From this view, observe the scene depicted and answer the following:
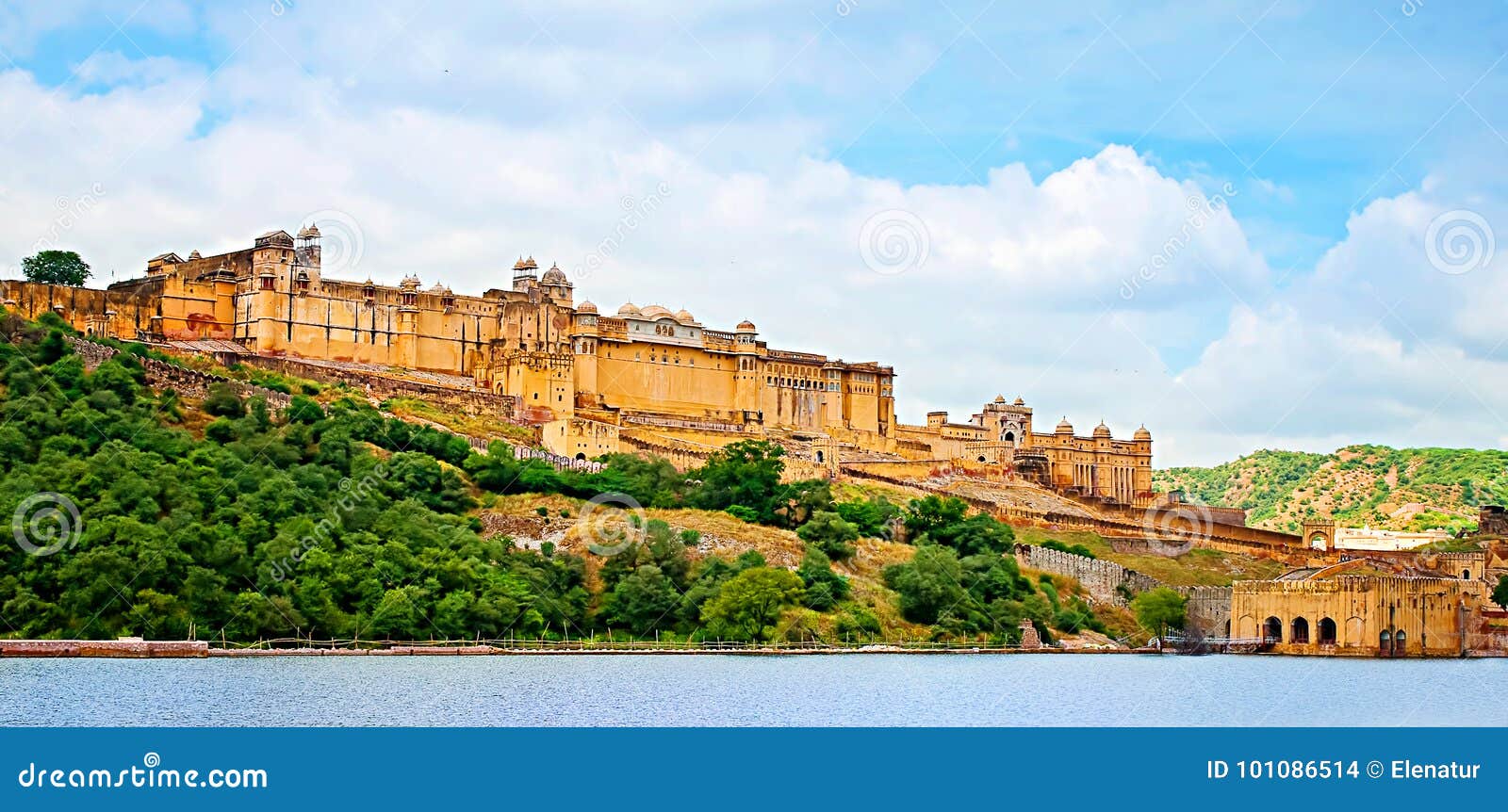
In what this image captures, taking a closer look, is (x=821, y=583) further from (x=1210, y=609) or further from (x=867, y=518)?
(x=1210, y=609)

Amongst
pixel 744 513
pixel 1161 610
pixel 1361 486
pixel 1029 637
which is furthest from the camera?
pixel 1361 486

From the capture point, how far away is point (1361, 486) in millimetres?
154125

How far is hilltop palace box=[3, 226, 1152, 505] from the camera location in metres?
86.9

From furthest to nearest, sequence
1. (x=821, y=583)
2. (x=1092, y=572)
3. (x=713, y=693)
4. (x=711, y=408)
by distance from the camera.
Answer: (x=711, y=408)
(x=1092, y=572)
(x=821, y=583)
(x=713, y=693)

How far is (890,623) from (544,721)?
3054 cm

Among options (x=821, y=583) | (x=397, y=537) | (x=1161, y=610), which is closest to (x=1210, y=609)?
(x=1161, y=610)

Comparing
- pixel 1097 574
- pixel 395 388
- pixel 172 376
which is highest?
pixel 395 388

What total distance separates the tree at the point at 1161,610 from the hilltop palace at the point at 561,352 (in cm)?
2357

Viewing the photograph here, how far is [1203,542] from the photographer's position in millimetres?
97188

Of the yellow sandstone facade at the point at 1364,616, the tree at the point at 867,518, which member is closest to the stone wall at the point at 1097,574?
the tree at the point at 867,518

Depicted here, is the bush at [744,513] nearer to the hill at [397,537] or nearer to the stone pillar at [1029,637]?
the hill at [397,537]

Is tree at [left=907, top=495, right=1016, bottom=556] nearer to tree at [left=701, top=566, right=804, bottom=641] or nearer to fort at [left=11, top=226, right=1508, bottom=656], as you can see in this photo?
fort at [left=11, top=226, right=1508, bottom=656]

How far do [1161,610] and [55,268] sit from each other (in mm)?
47707
